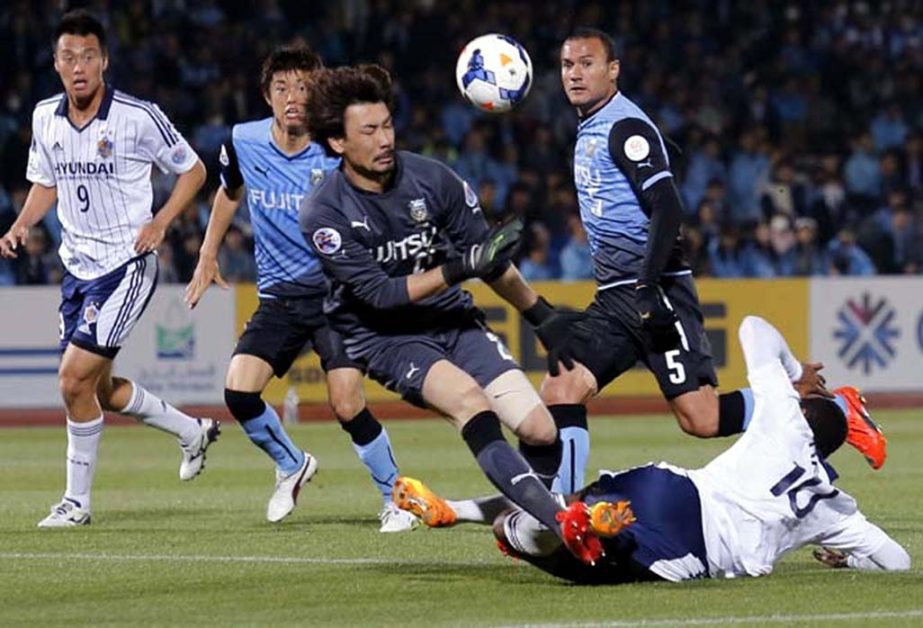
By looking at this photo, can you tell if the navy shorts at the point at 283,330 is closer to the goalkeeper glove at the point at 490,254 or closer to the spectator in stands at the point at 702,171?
the goalkeeper glove at the point at 490,254

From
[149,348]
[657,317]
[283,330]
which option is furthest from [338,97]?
[149,348]

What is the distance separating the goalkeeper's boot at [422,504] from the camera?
8.11m

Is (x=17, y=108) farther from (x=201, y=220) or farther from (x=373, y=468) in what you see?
(x=373, y=468)

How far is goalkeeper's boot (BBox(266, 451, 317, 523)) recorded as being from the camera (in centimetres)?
1103

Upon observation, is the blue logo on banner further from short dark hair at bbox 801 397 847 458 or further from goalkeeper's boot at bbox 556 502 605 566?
Result: goalkeeper's boot at bbox 556 502 605 566

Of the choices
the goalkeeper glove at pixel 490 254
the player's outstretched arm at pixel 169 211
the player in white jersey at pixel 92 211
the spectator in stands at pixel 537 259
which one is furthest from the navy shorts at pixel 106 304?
the spectator in stands at pixel 537 259

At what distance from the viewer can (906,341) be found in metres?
22.4

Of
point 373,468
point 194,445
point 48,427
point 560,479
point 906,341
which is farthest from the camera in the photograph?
point 906,341

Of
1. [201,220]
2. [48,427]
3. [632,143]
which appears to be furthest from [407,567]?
[201,220]

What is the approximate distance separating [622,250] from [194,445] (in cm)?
325

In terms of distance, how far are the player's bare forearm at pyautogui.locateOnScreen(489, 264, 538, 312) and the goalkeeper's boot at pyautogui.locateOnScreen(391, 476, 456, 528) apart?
3.08ft

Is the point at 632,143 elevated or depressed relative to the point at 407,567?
elevated

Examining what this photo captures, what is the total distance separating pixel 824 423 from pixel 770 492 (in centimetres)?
53

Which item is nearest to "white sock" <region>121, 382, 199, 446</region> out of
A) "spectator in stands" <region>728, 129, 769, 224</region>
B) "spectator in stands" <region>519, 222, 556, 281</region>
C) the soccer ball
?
the soccer ball
